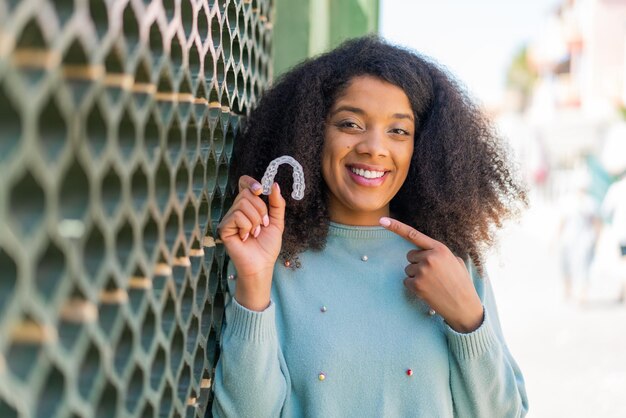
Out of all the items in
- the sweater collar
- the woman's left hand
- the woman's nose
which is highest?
the woman's nose

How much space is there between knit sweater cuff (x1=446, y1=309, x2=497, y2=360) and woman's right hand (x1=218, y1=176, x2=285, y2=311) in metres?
0.47

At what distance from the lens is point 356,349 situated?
2176mm

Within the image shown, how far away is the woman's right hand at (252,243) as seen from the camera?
2031 millimetres

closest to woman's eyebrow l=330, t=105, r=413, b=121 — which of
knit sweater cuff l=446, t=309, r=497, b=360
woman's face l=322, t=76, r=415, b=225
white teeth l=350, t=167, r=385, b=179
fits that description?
woman's face l=322, t=76, r=415, b=225

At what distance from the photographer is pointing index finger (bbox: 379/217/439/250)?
2.25 meters

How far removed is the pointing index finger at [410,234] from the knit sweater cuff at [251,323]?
1.28 ft

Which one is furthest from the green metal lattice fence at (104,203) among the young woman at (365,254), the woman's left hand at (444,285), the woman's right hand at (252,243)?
the woman's left hand at (444,285)

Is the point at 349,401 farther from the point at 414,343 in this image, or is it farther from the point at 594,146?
the point at 594,146

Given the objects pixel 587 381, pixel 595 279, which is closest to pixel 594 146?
pixel 595 279

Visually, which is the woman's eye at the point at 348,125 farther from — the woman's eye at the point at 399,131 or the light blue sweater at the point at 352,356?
the light blue sweater at the point at 352,356

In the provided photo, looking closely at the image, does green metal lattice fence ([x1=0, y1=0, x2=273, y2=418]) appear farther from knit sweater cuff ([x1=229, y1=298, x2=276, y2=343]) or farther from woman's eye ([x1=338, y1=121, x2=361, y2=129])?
woman's eye ([x1=338, y1=121, x2=361, y2=129])

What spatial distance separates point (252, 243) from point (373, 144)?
41 cm

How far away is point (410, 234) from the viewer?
2262mm

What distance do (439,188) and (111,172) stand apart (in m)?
1.35
